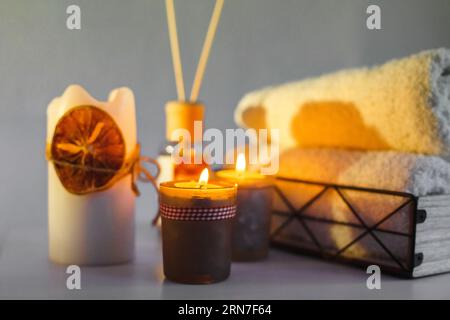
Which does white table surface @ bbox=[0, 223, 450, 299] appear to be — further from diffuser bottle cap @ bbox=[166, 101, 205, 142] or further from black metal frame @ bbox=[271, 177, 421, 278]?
diffuser bottle cap @ bbox=[166, 101, 205, 142]

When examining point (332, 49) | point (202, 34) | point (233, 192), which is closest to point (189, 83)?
point (202, 34)

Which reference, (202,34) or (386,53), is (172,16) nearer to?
(202,34)

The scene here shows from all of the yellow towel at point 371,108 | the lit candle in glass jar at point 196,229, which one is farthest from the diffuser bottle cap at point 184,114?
the lit candle in glass jar at point 196,229

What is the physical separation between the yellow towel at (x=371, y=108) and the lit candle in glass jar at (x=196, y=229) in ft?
0.53

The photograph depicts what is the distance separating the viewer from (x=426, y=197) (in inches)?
20.0

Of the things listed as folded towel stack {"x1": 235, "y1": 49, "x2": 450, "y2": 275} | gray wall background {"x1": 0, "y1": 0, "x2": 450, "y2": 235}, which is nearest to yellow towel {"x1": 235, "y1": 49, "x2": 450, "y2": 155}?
folded towel stack {"x1": 235, "y1": 49, "x2": 450, "y2": 275}

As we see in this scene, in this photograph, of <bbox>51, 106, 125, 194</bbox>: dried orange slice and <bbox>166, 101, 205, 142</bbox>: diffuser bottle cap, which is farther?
<bbox>166, 101, 205, 142</bbox>: diffuser bottle cap

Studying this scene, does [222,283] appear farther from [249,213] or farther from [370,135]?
[370,135]

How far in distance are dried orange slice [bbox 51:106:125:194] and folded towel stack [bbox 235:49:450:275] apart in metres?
0.19

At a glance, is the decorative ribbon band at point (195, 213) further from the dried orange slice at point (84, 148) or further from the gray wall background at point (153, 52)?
the gray wall background at point (153, 52)

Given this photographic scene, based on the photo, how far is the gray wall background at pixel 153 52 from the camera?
652 millimetres

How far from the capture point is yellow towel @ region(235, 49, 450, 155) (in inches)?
20.2

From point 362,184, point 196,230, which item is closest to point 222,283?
point 196,230
